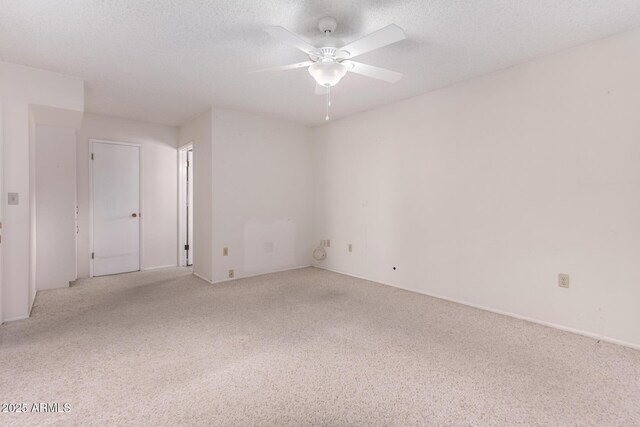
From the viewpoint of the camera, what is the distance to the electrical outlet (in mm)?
2479

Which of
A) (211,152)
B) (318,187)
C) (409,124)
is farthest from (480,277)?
(211,152)

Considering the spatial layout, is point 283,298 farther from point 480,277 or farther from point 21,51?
point 21,51

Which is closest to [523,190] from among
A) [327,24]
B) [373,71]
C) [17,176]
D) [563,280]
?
[563,280]

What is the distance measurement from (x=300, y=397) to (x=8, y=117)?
133 inches

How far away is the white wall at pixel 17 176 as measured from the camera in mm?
2678

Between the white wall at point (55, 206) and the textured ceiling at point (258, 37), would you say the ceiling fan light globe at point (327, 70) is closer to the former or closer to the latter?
the textured ceiling at point (258, 37)

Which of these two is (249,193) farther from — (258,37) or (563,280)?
(563,280)

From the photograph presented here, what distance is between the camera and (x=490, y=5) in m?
1.93

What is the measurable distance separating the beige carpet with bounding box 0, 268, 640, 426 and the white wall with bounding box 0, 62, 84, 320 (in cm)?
30

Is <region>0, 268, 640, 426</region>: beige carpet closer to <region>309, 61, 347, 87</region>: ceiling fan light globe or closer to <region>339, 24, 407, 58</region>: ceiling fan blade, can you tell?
<region>309, 61, 347, 87</region>: ceiling fan light globe

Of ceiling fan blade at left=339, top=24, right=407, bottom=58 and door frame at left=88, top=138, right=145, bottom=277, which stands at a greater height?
ceiling fan blade at left=339, top=24, right=407, bottom=58

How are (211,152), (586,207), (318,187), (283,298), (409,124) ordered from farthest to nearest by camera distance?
(318,187) < (211,152) < (409,124) < (283,298) < (586,207)

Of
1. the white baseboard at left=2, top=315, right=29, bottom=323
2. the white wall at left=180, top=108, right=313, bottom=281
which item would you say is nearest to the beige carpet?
the white baseboard at left=2, top=315, right=29, bottom=323

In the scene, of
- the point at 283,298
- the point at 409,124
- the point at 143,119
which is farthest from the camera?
the point at 143,119
